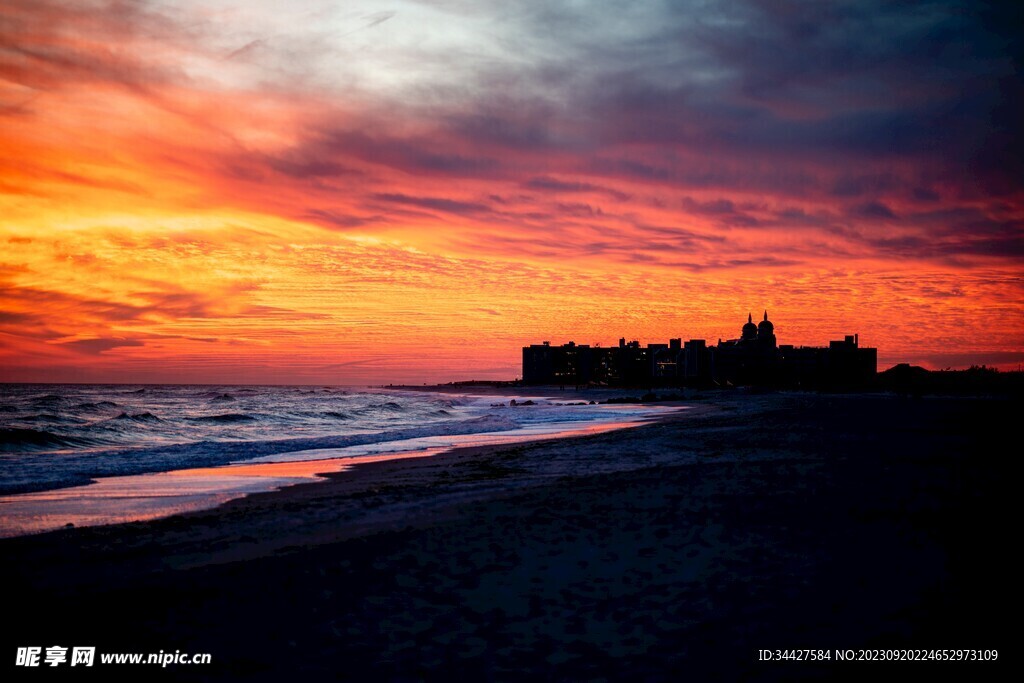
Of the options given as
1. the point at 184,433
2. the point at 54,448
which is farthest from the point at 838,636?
the point at 184,433

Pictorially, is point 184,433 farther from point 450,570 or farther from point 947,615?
→ point 947,615

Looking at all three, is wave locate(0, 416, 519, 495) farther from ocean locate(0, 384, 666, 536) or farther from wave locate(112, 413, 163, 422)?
wave locate(112, 413, 163, 422)

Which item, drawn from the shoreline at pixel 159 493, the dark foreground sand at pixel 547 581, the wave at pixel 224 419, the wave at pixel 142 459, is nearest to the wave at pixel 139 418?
the wave at pixel 224 419

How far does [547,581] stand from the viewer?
7785 mm

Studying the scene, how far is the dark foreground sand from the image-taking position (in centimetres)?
584

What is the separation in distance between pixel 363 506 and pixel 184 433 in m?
26.3

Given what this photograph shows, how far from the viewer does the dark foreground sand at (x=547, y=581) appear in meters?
5.84

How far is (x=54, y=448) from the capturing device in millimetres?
25922

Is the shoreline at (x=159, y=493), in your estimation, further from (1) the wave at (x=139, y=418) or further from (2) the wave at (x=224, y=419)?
(2) the wave at (x=224, y=419)

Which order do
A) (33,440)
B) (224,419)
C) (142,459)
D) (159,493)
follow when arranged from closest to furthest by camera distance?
(159,493) < (142,459) < (33,440) < (224,419)

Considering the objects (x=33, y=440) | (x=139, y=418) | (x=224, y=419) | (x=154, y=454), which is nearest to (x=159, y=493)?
(x=154, y=454)

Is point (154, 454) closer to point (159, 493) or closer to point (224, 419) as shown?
point (159, 493)

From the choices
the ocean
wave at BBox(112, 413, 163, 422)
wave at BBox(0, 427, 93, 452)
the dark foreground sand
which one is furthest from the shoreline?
wave at BBox(112, 413, 163, 422)

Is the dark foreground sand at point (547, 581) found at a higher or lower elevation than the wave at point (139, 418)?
higher
